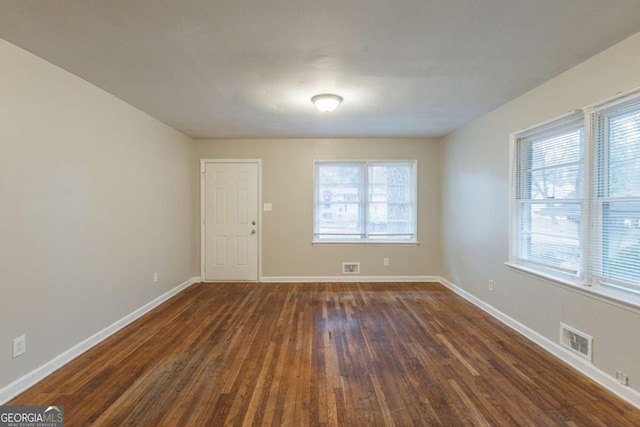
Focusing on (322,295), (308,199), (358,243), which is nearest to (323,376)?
(322,295)

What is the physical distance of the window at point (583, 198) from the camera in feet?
6.62

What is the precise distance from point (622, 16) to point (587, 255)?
1.64 meters

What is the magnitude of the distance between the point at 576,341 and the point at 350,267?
3045 mm

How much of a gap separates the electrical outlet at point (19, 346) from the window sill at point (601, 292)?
13.8 feet

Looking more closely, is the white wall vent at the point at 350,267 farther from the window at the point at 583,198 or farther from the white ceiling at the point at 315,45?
the white ceiling at the point at 315,45

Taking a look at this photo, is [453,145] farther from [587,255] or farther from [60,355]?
[60,355]

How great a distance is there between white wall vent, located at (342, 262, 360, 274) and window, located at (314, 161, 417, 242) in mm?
410

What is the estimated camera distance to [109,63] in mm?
2307

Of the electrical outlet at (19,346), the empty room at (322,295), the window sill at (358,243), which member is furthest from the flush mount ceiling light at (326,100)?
the electrical outlet at (19,346)

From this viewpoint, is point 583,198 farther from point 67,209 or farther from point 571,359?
point 67,209

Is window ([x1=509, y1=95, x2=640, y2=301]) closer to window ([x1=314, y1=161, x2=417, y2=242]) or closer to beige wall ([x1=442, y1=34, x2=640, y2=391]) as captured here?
beige wall ([x1=442, y1=34, x2=640, y2=391])

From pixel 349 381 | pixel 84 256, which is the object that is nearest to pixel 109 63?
pixel 84 256

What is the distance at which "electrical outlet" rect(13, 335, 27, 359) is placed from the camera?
201 centimetres

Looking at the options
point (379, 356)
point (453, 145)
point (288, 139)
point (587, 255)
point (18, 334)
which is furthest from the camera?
point (288, 139)
